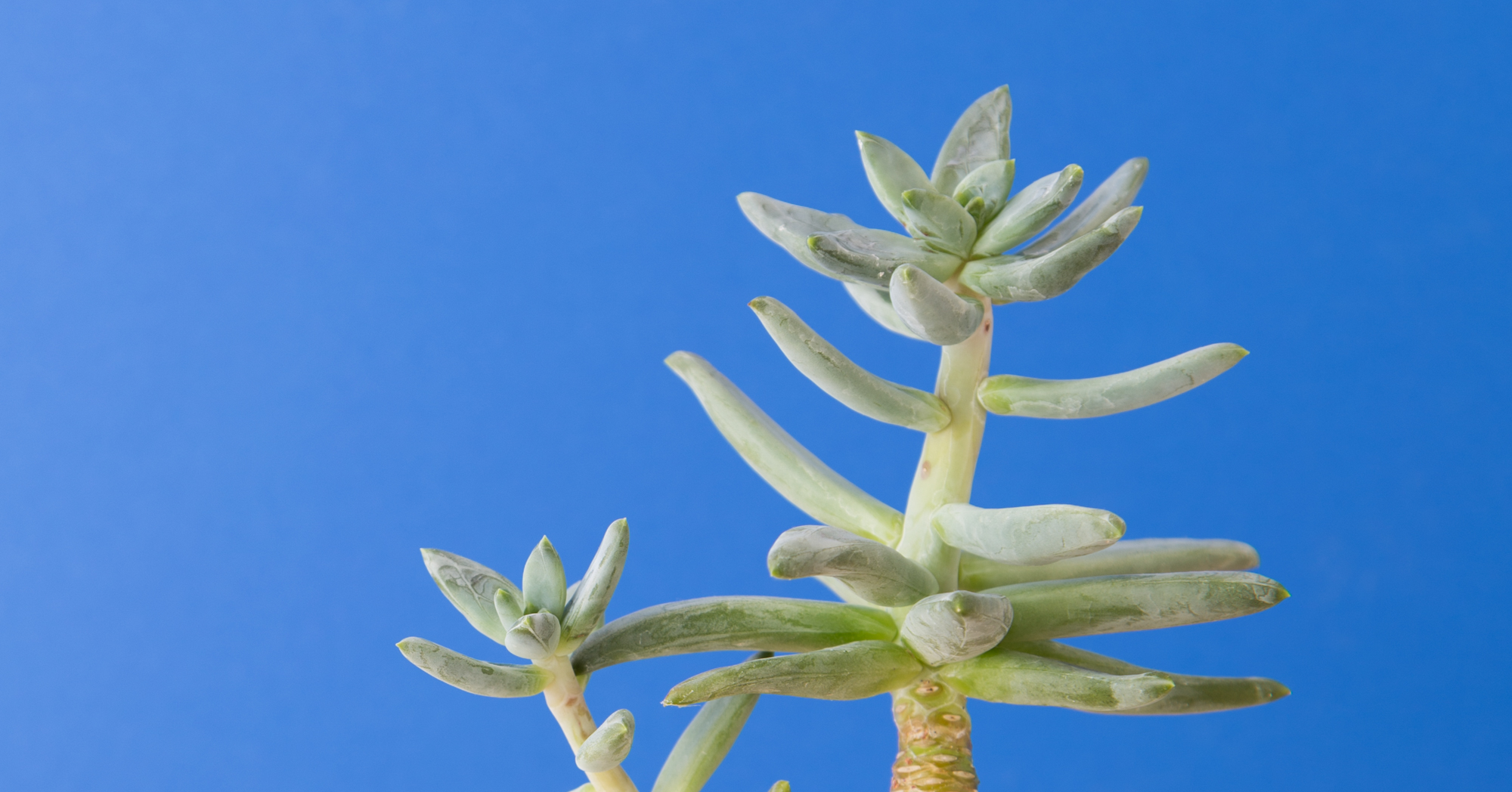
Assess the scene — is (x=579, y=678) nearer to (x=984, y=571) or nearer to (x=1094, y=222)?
(x=984, y=571)

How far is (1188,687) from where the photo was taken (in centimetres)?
56

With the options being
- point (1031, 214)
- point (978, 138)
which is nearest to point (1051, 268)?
point (1031, 214)

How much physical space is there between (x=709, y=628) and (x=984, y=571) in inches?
5.8

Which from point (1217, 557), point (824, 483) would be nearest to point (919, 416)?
point (824, 483)

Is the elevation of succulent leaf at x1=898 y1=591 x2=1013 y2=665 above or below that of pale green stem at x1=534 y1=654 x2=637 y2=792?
above

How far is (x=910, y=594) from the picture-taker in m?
0.54

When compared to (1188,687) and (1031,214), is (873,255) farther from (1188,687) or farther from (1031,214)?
(1188,687)

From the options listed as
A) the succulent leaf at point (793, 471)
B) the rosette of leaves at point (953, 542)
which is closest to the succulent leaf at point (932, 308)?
the rosette of leaves at point (953, 542)

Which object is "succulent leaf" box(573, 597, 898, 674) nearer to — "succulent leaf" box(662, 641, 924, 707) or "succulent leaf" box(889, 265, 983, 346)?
"succulent leaf" box(662, 641, 924, 707)

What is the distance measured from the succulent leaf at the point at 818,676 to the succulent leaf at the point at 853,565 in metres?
0.02

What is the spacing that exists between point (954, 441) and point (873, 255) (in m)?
0.11

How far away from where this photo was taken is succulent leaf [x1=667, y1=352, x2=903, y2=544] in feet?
1.99

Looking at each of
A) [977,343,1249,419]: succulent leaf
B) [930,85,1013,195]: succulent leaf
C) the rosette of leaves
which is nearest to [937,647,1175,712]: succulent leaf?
the rosette of leaves

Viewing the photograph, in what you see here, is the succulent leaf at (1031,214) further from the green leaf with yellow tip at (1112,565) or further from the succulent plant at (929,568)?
the green leaf with yellow tip at (1112,565)
